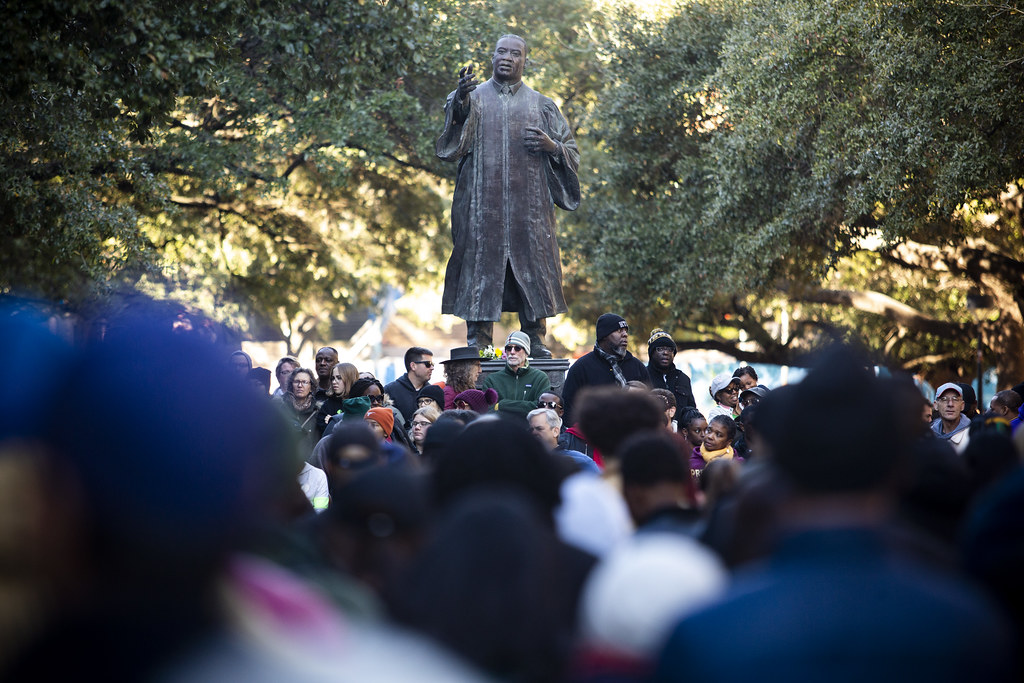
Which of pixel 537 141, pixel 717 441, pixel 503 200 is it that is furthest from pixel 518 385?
pixel 537 141

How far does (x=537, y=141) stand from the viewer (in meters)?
9.98

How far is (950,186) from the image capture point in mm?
14461

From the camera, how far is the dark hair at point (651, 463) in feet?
12.2

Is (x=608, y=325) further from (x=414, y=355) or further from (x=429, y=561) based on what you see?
(x=429, y=561)

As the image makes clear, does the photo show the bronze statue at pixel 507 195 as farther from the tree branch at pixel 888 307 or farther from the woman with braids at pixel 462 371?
the tree branch at pixel 888 307

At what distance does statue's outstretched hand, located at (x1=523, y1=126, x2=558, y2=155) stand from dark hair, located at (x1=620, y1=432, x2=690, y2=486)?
21.3ft

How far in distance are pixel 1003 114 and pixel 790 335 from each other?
45.3 ft

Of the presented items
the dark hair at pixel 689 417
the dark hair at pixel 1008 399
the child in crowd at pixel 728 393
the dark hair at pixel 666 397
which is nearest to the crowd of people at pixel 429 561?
the dark hair at pixel 666 397

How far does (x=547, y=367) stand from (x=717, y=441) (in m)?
2.19

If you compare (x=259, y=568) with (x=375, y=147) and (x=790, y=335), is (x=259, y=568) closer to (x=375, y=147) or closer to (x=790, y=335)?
(x=375, y=147)

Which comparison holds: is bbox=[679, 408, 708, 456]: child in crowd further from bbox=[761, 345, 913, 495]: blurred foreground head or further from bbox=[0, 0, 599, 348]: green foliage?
bbox=[761, 345, 913, 495]: blurred foreground head

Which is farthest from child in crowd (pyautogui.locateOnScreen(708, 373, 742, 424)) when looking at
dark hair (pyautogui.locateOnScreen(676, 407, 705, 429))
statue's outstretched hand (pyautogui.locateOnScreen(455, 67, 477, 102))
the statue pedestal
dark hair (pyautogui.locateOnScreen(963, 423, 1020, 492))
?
dark hair (pyautogui.locateOnScreen(963, 423, 1020, 492))

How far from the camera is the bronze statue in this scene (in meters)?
10.0

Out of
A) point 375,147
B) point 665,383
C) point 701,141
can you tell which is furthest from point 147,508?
point 701,141
